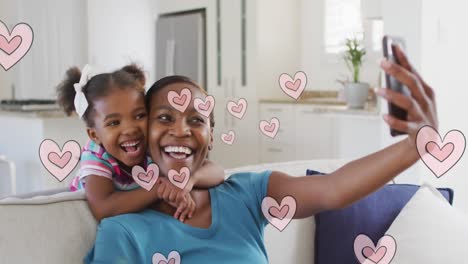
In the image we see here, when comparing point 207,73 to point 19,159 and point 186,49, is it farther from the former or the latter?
point 19,159

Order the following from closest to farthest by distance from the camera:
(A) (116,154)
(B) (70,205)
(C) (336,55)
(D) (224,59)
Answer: (A) (116,154) < (B) (70,205) < (C) (336,55) < (D) (224,59)

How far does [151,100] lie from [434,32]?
4.64 feet

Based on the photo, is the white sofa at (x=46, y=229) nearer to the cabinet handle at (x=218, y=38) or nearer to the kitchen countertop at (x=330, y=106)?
the kitchen countertop at (x=330, y=106)

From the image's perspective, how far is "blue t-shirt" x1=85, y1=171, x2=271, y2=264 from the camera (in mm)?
897

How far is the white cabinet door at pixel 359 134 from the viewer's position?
3.32m

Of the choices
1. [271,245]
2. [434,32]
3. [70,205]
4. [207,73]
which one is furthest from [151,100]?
[207,73]

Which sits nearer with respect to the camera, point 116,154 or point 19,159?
point 116,154

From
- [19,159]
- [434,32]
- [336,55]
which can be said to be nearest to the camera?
[434,32]

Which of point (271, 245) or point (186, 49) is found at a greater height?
point (186, 49)

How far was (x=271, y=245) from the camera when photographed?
4.39 ft

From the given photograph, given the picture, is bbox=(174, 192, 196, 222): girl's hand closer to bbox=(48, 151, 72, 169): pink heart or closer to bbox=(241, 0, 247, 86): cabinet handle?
bbox=(48, 151, 72, 169): pink heart
